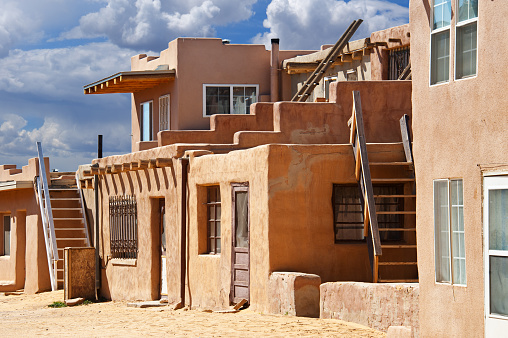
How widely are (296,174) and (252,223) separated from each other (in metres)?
1.32

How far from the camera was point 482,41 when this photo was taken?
9492 millimetres

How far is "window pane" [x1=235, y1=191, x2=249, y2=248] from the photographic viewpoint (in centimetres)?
1617

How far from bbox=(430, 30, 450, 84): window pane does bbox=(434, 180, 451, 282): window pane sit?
1.29m

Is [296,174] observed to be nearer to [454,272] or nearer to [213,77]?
[454,272]

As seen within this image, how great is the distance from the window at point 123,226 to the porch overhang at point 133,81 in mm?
4488

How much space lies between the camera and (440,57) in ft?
34.1

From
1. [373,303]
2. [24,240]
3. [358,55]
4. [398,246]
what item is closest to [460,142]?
[373,303]

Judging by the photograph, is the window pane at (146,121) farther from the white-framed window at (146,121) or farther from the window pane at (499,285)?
the window pane at (499,285)

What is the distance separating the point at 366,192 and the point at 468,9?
18.0 ft

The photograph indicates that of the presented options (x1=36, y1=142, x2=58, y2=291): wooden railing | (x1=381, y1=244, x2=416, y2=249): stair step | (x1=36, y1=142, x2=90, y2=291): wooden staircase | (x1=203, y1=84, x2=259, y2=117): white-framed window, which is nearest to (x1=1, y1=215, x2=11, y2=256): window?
(x1=36, y1=142, x2=90, y2=291): wooden staircase

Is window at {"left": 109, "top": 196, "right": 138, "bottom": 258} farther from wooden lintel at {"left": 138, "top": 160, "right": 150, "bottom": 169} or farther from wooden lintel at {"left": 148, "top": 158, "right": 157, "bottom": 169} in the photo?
wooden lintel at {"left": 148, "top": 158, "right": 157, "bottom": 169}

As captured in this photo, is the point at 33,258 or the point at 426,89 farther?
the point at 33,258

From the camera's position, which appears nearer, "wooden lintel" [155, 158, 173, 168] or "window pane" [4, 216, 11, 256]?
"wooden lintel" [155, 158, 173, 168]

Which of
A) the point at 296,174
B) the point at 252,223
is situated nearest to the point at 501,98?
the point at 296,174
